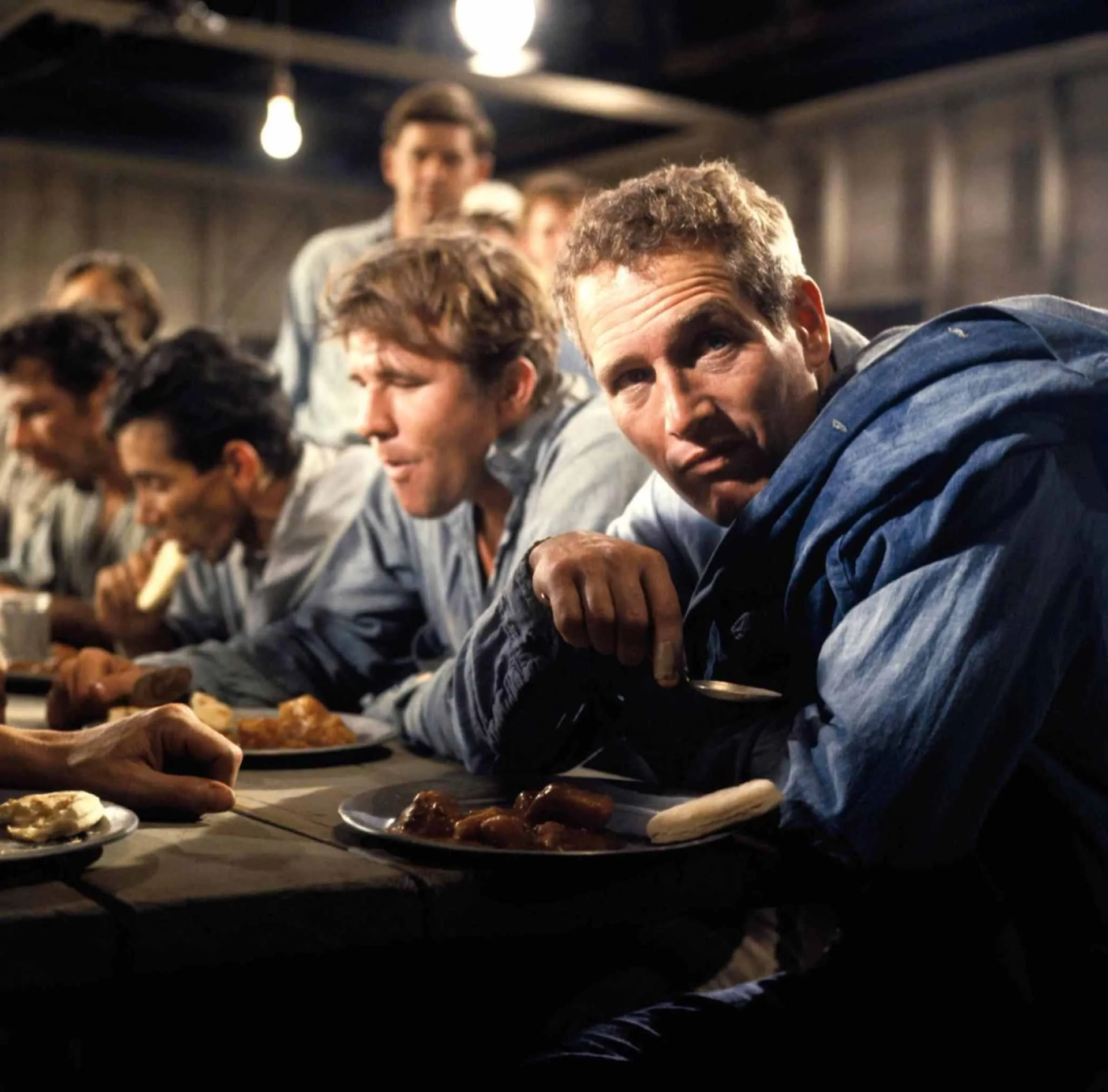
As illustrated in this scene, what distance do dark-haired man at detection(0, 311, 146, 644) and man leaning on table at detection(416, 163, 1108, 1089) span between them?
2.66 meters

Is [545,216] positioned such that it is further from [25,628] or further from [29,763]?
[29,763]

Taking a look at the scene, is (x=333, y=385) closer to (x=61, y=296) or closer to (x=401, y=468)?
(x=61, y=296)

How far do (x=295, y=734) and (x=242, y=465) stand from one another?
1333 mm

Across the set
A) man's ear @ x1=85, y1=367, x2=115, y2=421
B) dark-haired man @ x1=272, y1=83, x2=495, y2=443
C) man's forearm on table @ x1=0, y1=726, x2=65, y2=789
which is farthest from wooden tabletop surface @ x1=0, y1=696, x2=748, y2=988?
dark-haired man @ x1=272, y1=83, x2=495, y2=443

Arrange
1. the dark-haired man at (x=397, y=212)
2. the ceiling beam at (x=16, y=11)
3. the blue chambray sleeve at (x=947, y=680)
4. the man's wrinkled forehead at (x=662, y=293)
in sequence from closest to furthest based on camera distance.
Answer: the blue chambray sleeve at (x=947, y=680) → the man's wrinkled forehead at (x=662, y=293) → the dark-haired man at (x=397, y=212) → the ceiling beam at (x=16, y=11)

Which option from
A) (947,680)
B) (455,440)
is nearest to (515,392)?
(455,440)

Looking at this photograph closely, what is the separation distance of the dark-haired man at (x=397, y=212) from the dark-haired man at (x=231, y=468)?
4.43 ft

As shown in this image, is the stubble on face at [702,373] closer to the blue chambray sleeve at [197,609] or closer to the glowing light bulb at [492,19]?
the blue chambray sleeve at [197,609]

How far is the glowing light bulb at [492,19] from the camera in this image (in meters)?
4.17

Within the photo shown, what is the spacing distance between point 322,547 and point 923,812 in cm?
179

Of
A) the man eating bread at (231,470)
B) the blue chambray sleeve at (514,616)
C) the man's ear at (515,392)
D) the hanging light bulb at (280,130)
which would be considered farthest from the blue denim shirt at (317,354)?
the blue chambray sleeve at (514,616)

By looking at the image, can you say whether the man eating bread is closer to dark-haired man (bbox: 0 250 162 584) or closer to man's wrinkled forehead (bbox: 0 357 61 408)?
man's wrinkled forehead (bbox: 0 357 61 408)

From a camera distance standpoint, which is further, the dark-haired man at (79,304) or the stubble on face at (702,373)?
the dark-haired man at (79,304)

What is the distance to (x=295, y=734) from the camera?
2145 millimetres
